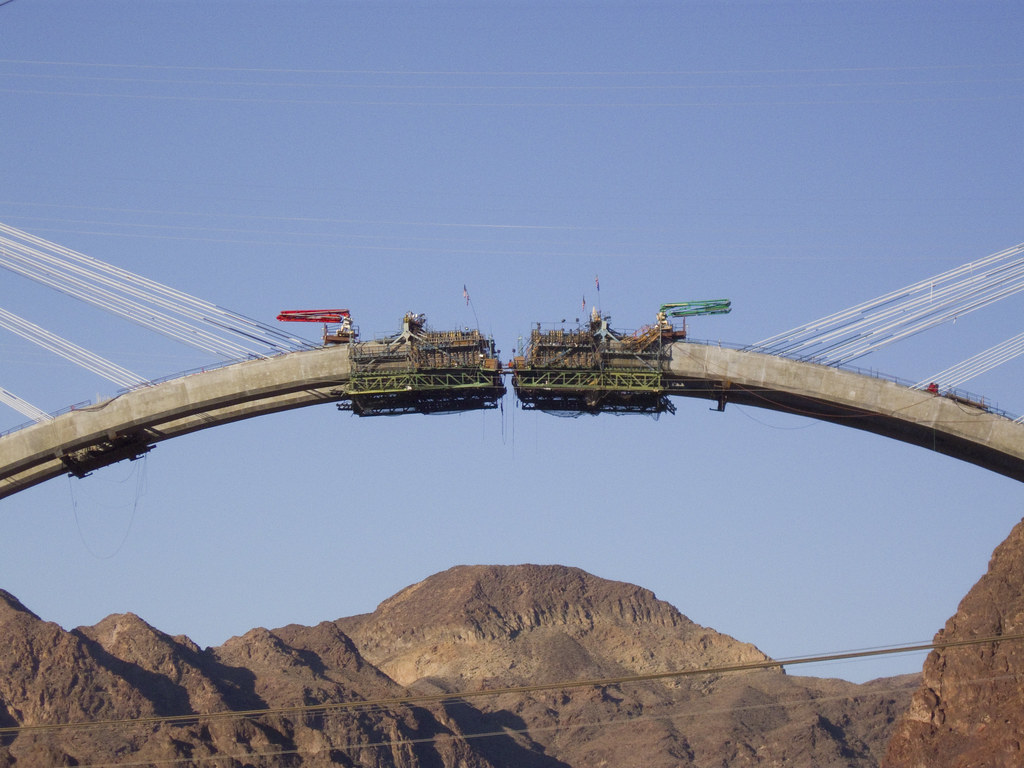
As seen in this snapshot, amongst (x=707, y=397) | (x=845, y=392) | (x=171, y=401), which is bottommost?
(x=845, y=392)

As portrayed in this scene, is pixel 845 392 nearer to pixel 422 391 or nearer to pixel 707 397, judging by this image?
pixel 707 397

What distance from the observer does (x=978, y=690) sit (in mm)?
133875

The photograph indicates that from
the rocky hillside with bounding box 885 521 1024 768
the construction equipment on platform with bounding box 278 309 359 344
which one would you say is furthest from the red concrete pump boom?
the rocky hillside with bounding box 885 521 1024 768

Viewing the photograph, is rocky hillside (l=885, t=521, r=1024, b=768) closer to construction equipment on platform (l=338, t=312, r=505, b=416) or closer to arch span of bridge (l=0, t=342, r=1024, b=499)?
arch span of bridge (l=0, t=342, r=1024, b=499)

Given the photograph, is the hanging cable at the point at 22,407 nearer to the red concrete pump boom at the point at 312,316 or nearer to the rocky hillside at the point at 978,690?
the red concrete pump boom at the point at 312,316

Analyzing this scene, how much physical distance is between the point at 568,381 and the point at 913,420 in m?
13.4

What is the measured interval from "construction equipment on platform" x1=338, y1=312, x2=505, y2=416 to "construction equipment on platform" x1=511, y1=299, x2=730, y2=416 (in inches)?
53.4

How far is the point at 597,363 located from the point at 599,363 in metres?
0.10

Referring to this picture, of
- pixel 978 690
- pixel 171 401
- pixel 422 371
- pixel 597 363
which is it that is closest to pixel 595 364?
pixel 597 363

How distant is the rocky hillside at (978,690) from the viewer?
407 ft

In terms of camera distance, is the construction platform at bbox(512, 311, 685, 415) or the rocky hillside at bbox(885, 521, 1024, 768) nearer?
the construction platform at bbox(512, 311, 685, 415)

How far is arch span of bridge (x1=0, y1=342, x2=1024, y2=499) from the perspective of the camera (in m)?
62.0

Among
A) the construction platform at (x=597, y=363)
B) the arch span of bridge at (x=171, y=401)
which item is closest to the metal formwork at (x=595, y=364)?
the construction platform at (x=597, y=363)

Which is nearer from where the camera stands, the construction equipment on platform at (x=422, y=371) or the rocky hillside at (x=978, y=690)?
the construction equipment on platform at (x=422, y=371)
